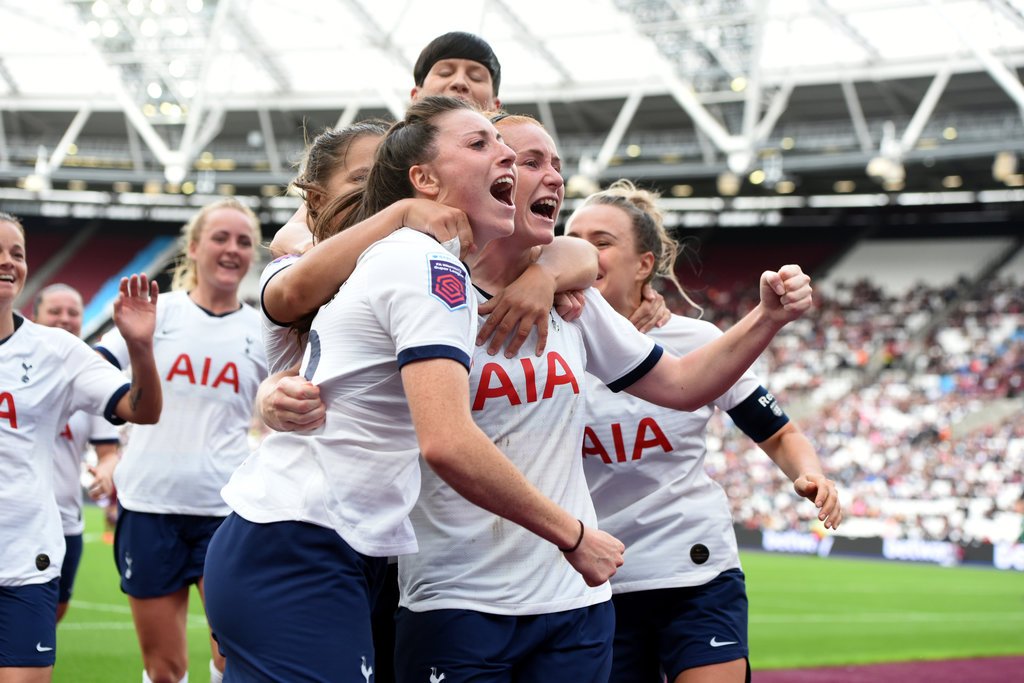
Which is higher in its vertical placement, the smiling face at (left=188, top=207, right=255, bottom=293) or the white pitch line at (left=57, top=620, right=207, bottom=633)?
the smiling face at (left=188, top=207, right=255, bottom=293)

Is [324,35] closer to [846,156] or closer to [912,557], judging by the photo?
[846,156]

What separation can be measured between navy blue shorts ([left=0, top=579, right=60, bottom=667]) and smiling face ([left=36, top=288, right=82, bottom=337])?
364 cm

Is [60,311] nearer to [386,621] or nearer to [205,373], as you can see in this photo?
[205,373]

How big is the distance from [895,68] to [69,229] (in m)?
32.4

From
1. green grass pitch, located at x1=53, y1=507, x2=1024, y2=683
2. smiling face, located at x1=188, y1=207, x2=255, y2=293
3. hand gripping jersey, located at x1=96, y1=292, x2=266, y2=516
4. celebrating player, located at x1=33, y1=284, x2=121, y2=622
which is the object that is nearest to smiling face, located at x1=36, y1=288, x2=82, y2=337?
celebrating player, located at x1=33, y1=284, x2=121, y2=622

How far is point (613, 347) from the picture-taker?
12.2ft

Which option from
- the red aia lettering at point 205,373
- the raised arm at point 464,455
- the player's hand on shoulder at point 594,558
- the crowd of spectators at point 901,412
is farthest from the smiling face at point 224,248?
the crowd of spectators at point 901,412

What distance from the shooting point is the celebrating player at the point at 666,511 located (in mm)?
4320

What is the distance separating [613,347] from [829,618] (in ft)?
40.1

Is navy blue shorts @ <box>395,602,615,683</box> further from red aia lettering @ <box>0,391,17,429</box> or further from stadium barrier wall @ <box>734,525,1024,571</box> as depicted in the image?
stadium barrier wall @ <box>734,525,1024,571</box>

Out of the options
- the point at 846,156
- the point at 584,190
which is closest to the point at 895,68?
the point at 846,156

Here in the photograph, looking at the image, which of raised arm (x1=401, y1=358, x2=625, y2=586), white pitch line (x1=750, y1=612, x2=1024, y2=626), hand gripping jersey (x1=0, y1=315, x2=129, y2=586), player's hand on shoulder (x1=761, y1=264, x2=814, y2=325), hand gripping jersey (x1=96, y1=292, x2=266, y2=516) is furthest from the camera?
white pitch line (x1=750, y1=612, x2=1024, y2=626)

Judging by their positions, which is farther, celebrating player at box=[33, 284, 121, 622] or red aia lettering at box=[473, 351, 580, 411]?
celebrating player at box=[33, 284, 121, 622]

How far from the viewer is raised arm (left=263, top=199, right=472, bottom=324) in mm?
2982
